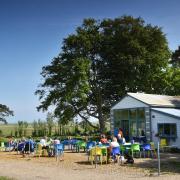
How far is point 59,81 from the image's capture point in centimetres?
4297

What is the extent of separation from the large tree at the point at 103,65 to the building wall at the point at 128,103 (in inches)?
372

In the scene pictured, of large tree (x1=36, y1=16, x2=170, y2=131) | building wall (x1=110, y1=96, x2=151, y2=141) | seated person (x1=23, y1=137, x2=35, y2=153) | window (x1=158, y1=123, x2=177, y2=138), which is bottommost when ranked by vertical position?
seated person (x1=23, y1=137, x2=35, y2=153)

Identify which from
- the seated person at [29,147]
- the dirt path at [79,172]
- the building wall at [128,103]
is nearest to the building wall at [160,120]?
the building wall at [128,103]

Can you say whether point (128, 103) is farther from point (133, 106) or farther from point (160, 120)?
point (160, 120)

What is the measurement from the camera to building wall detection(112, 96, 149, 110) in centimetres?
3028

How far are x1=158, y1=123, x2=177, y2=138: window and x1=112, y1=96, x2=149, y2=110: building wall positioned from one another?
7.19ft

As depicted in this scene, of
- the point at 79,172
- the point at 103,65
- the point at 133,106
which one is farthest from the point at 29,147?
the point at 103,65

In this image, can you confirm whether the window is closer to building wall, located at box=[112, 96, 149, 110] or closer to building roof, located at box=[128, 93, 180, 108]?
building roof, located at box=[128, 93, 180, 108]

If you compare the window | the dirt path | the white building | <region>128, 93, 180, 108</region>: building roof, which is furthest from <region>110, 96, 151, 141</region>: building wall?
the dirt path

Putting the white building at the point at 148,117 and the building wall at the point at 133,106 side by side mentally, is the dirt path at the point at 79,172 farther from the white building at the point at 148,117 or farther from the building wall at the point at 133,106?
the building wall at the point at 133,106

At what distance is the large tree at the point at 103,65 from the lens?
41.6 m

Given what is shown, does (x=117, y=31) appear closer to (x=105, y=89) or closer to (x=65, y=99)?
(x=105, y=89)

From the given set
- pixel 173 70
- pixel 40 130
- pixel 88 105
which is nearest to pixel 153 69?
pixel 173 70

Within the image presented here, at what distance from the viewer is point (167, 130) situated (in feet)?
91.0
